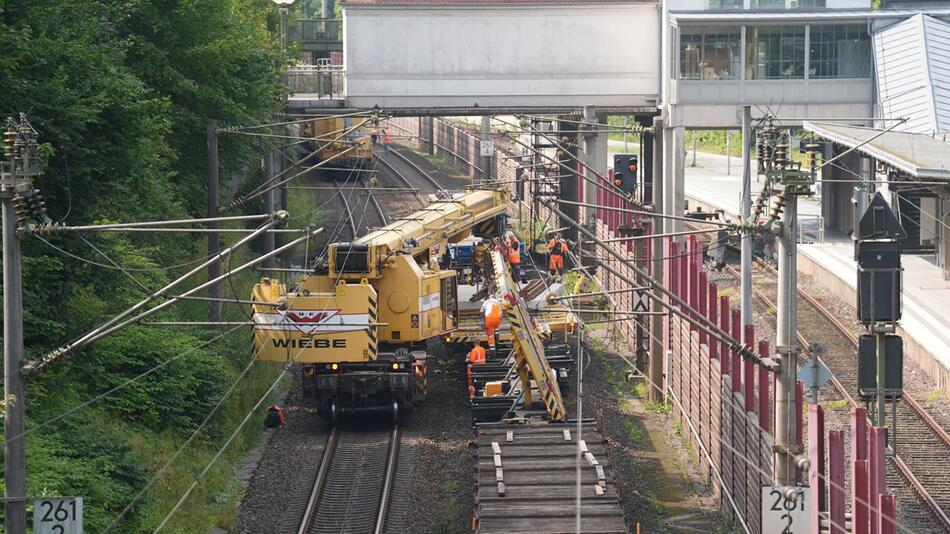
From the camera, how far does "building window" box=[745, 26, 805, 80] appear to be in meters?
43.3

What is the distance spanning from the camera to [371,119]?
29.1 m

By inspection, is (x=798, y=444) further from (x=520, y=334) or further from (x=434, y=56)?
(x=434, y=56)

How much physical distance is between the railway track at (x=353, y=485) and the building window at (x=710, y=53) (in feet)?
61.7

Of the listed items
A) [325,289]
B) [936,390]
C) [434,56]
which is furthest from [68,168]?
[434,56]

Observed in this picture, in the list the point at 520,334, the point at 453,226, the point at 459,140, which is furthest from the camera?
the point at 459,140

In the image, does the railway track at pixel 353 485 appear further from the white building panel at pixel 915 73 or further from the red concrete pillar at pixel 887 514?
the white building panel at pixel 915 73

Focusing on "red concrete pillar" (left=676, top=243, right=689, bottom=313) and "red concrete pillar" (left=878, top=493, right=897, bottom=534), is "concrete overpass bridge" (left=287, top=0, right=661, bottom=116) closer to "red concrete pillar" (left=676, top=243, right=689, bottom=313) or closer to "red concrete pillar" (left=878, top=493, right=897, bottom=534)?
"red concrete pillar" (left=676, top=243, right=689, bottom=313)

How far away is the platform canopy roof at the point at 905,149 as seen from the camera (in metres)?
31.7

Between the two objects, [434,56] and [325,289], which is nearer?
[325,289]

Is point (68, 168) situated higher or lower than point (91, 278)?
higher

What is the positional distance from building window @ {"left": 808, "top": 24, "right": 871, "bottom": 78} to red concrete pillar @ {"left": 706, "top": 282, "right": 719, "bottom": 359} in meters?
19.7

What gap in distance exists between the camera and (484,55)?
43.6 m

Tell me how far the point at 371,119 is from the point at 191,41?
9806mm

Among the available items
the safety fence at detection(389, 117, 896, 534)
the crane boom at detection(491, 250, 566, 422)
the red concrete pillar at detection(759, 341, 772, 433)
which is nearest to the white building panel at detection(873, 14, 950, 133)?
the safety fence at detection(389, 117, 896, 534)
